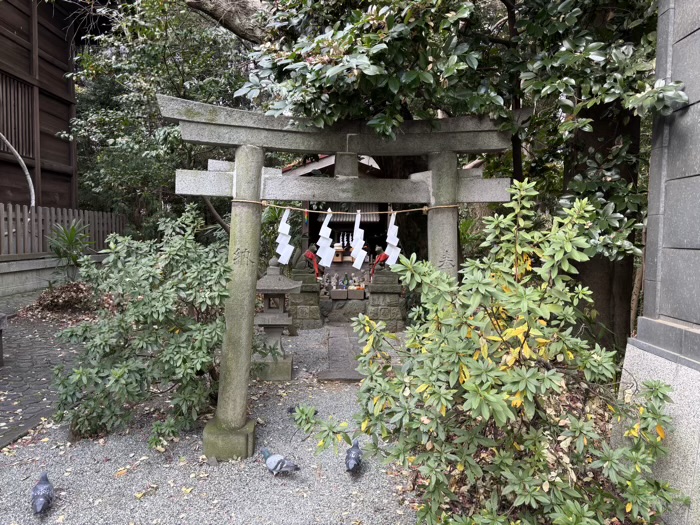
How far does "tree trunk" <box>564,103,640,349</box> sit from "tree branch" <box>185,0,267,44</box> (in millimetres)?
4245

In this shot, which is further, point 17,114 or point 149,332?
point 17,114

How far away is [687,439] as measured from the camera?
2326 millimetres

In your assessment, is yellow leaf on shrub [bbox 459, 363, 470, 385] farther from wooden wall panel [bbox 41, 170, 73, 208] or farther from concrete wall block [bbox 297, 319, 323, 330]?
wooden wall panel [bbox 41, 170, 73, 208]

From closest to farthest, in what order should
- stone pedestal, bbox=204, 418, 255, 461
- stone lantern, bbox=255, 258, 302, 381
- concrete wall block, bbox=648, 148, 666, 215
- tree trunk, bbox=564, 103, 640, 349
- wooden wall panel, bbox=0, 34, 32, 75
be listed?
concrete wall block, bbox=648, 148, 666, 215 → stone pedestal, bbox=204, 418, 255, 461 → tree trunk, bbox=564, 103, 640, 349 → stone lantern, bbox=255, 258, 302, 381 → wooden wall panel, bbox=0, 34, 32, 75

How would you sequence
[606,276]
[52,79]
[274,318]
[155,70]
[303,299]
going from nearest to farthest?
[606,276] < [274,318] < [155,70] < [303,299] < [52,79]

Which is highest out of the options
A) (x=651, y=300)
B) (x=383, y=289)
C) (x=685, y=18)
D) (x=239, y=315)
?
(x=685, y=18)

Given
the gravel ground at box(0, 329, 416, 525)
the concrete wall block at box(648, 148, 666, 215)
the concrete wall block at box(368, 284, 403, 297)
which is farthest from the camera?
the concrete wall block at box(368, 284, 403, 297)

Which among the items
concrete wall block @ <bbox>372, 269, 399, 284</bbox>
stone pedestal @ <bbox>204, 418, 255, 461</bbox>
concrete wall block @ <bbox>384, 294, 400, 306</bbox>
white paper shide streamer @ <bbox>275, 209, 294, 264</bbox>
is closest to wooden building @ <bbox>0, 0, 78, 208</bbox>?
concrete wall block @ <bbox>372, 269, 399, 284</bbox>

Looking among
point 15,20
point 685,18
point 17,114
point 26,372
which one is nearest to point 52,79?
point 15,20

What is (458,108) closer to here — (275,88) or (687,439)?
(275,88)

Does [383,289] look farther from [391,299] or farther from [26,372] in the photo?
[26,372]

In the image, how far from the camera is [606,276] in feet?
13.7

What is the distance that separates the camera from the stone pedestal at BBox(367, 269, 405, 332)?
8180mm

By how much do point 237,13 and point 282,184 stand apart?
4.15 metres
